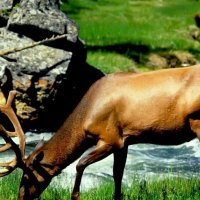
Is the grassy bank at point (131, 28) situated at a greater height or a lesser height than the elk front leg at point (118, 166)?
lesser

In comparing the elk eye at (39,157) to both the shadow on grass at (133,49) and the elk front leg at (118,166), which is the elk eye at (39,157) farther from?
the shadow on grass at (133,49)

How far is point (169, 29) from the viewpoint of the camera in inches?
842

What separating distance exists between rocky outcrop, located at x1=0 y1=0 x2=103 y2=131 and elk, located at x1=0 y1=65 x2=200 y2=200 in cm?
407

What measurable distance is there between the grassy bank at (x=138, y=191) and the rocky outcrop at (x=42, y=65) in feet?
11.4

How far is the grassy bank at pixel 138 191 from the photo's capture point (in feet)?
25.7

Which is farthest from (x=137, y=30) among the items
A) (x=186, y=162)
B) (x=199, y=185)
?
(x=199, y=185)

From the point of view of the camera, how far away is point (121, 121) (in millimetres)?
7395

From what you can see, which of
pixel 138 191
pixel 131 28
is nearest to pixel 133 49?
pixel 131 28

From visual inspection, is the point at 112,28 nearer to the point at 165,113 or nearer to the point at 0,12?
the point at 0,12

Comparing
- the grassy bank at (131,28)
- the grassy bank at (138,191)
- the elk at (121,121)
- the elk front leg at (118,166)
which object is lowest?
the grassy bank at (131,28)

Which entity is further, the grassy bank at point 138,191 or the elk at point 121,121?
the grassy bank at point 138,191

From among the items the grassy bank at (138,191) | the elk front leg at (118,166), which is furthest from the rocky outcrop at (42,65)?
the elk front leg at (118,166)

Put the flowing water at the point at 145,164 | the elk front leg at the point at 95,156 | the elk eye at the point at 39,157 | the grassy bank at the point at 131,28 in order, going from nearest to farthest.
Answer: the elk front leg at the point at 95,156 < the elk eye at the point at 39,157 < the flowing water at the point at 145,164 < the grassy bank at the point at 131,28

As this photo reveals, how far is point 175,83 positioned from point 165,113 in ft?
1.08
